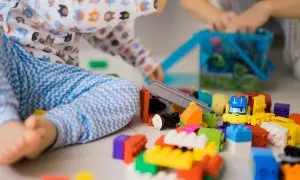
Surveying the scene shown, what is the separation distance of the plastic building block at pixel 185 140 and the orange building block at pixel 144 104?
7.8 inches

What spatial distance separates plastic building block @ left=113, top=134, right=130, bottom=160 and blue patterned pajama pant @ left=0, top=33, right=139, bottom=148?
0.08 meters

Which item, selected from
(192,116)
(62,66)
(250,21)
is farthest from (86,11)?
(250,21)

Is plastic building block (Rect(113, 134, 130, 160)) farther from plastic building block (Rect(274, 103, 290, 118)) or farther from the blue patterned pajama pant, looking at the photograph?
plastic building block (Rect(274, 103, 290, 118))

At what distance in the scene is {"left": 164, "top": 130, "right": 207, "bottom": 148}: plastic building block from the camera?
2.24 ft

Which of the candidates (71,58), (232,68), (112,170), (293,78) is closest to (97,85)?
(71,58)

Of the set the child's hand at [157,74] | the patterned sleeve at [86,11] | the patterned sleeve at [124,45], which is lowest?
the child's hand at [157,74]

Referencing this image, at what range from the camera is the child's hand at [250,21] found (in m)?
1.20

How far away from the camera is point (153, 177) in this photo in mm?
630

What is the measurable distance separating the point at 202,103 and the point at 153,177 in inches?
12.9

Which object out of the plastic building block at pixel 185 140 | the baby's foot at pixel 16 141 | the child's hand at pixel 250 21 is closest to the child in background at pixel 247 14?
the child's hand at pixel 250 21

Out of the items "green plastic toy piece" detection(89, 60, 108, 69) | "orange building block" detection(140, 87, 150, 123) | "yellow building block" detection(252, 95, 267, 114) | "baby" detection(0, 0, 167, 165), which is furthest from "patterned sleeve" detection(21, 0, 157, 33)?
"green plastic toy piece" detection(89, 60, 108, 69)

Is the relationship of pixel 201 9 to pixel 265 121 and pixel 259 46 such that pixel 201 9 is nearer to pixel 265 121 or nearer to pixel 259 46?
pixel 259 46

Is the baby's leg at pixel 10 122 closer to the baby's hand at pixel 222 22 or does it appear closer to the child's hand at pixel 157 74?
the child's hand at pixel 157 74

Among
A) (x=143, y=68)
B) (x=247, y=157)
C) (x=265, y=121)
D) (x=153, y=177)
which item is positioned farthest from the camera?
(x=143, y=68)
